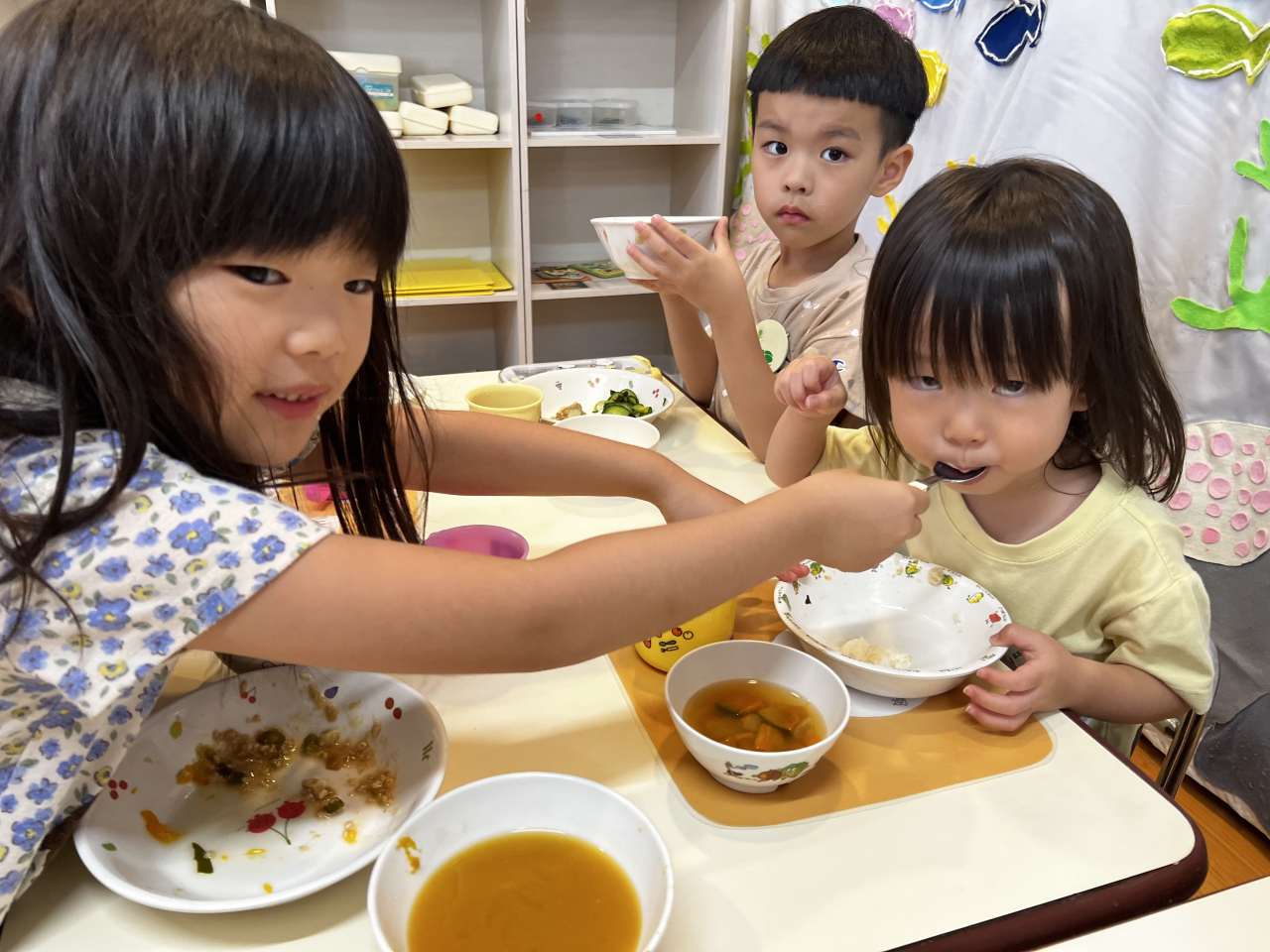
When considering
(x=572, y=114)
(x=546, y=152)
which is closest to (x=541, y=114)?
(x=572, y=114)

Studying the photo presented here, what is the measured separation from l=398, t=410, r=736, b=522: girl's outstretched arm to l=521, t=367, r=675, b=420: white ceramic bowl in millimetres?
502

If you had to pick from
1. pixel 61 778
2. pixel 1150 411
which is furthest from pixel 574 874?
pixel 1150 411

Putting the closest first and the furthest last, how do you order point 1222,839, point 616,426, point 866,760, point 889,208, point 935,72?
1. point 866,760
2. point 616,426
3. point 1222,839
4. point 935,72
5. point 889,208

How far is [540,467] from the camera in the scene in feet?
3.14

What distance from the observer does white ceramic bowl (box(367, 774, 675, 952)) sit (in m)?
0.53

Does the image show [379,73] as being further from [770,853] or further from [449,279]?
[770,853]

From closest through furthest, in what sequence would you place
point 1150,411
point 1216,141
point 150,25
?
point 150,25
point 1150,411
point 1216,141

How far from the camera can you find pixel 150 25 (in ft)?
1.71

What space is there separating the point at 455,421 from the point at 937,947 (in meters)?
0.67

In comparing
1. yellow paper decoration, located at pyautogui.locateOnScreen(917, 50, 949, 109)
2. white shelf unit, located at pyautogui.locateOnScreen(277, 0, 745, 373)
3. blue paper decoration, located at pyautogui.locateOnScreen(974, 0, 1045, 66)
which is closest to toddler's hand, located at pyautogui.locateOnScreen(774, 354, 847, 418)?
blue paper decoration, located at pyautogui.locateOnScreen(974, 0, 1045, 66)

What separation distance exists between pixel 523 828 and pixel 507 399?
2.75ft

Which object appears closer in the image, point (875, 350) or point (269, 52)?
point (269, 52)

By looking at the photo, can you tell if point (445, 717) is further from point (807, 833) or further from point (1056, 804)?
point (1056, 804)

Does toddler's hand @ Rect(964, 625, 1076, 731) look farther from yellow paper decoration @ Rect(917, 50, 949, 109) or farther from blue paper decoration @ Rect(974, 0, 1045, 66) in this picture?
yellow paper decoration @ Rect(917, 50, 949, 109)
